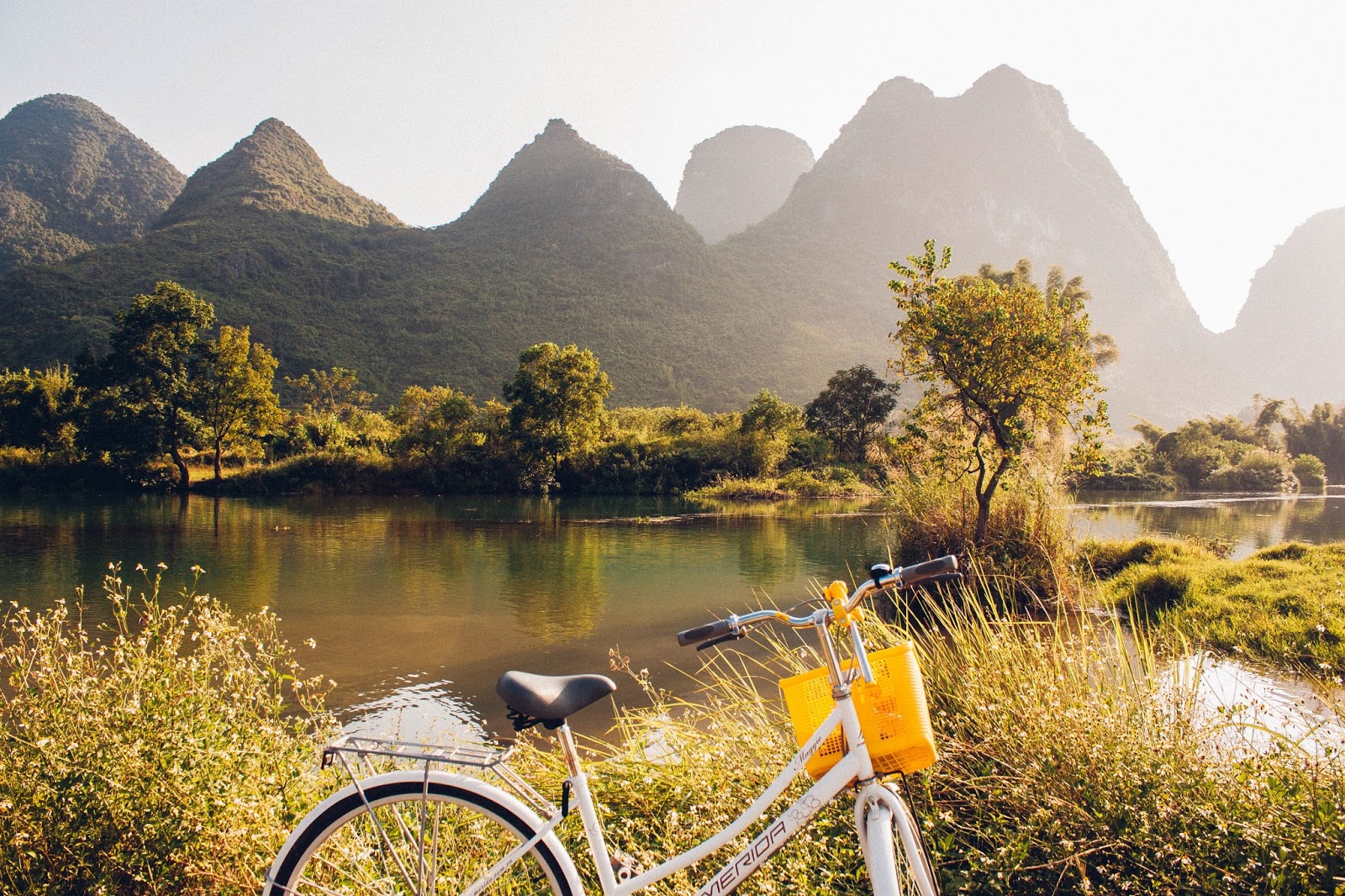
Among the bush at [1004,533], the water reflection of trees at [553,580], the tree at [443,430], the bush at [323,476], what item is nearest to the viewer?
the bush at [1004,533]

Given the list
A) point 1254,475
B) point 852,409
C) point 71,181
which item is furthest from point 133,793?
point 71,181

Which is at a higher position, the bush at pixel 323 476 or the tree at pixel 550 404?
the tree at pixel 550 404

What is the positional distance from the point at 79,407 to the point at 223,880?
40.7 m

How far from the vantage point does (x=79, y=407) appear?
33812 millimetres

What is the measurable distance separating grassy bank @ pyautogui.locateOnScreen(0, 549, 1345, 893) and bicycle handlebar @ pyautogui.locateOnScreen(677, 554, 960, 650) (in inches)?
37.0

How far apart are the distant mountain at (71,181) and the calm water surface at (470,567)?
7096 centimetres

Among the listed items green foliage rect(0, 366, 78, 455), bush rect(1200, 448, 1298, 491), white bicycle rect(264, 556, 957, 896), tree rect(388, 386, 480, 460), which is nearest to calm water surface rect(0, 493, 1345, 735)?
white bicycle rect(264, 556, 957, 896)

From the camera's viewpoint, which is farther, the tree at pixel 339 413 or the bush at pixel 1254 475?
the bush at pixel 1254 475

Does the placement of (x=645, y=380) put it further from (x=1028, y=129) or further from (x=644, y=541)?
(x=1028, y=129)

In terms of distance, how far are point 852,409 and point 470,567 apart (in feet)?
89.6

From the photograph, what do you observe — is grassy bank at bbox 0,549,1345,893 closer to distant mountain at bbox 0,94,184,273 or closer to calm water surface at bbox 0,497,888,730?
calm water surface at bbox 0,497,888,730

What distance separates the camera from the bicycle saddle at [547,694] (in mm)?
1652

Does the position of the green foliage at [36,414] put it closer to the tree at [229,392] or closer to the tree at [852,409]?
the tree at [229,392]

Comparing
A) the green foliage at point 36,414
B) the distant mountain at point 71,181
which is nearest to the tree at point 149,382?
the green foliage at point 36,414
